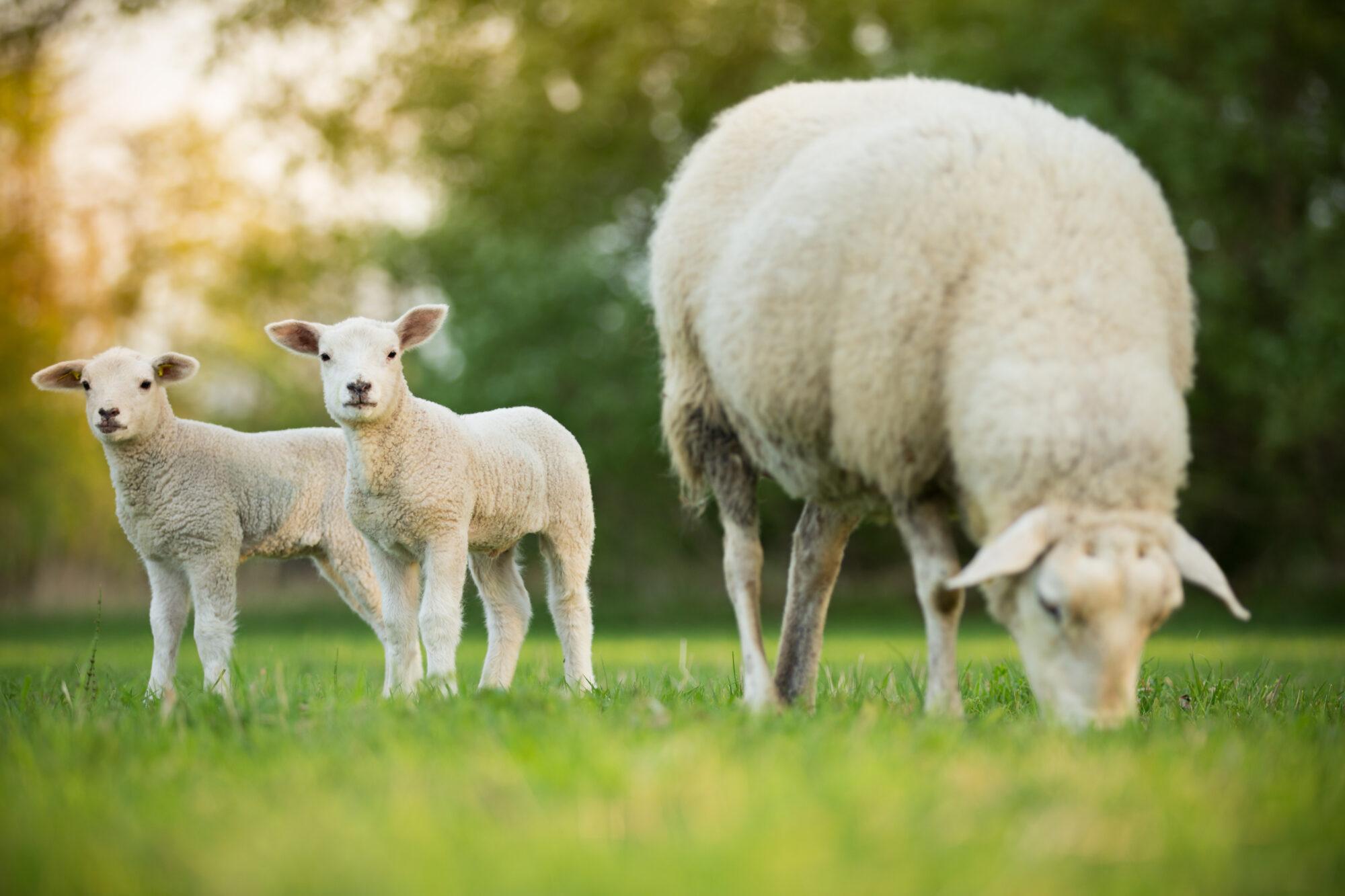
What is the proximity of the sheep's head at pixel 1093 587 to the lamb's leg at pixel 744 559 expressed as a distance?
1.34 m

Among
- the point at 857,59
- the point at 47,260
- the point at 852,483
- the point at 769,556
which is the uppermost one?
the point at 857,59

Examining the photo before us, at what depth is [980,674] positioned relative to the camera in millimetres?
5891

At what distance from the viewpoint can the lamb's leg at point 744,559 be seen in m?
4.95

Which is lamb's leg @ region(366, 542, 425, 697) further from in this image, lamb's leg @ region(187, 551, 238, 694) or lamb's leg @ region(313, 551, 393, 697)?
lamb's leg @ region(187, 551, 238, 694)

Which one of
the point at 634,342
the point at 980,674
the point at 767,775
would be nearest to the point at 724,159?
the point at 980,674

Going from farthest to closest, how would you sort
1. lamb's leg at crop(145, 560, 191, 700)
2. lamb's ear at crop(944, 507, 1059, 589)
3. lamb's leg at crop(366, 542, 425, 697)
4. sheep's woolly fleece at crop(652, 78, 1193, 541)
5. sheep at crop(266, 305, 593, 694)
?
lamb's leg at crop(145, 560, 191, 700) → lamb's leg at crop(366, 542, 425, 697) → sheep at crop(266, 305, 593, 694) → sheep's woolly fleece at crop(652, 78, 1193, 541) → lamb's ear at crop(944, 507, 1059, 589)

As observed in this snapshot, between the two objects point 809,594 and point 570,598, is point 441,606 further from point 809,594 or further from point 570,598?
point 809,594

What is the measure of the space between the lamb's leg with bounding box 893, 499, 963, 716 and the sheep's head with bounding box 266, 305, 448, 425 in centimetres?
222

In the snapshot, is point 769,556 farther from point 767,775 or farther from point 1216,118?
point 767,775

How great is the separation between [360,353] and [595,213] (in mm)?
17428

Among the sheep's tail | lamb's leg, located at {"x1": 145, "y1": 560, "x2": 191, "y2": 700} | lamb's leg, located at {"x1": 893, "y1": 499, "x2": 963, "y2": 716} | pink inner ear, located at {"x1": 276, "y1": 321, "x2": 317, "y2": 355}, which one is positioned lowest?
lamb's leg, located at {"x1": 145, "y1": 560, "x2": 191, "y2": 700}

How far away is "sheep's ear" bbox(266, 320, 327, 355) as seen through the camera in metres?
5.35

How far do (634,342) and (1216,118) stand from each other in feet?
27.6

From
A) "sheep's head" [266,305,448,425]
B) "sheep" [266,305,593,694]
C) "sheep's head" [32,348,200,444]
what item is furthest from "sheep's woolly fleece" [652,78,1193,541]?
"sheep's head" [32,348,200,444]
